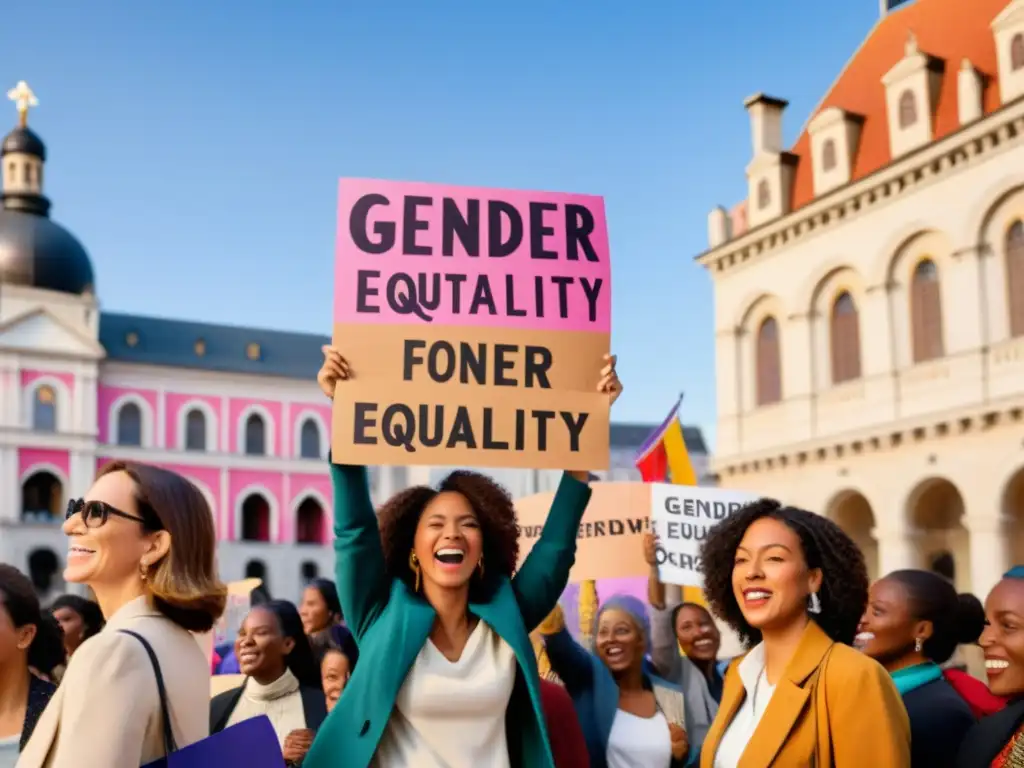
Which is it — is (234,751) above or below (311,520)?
below

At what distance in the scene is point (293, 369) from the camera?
186 feet

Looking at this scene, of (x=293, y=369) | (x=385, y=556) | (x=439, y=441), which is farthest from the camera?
(x=293, y=369)

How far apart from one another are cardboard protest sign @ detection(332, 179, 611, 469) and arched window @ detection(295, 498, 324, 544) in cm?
5188

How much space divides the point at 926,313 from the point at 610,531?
1585 centimetres

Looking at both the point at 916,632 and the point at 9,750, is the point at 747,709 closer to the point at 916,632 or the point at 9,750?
the point at 916,632

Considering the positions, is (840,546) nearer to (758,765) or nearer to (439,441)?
(758,765)

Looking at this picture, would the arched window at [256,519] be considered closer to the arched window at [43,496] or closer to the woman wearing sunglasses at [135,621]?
the arched window at [43,496]

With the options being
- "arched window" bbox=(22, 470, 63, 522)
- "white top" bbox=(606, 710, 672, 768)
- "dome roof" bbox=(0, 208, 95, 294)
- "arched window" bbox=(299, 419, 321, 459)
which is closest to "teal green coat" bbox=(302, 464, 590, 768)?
"white top" bbox=(606, 710, 672, 768)

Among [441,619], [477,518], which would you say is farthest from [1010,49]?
[441,619]

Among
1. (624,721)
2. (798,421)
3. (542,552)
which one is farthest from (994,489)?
(542,552)

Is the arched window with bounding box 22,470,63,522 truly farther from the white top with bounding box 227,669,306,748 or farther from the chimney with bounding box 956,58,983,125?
the white top with bounding box 227,669,306,748

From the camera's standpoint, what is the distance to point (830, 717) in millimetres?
3240

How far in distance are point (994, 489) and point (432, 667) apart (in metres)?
18.6

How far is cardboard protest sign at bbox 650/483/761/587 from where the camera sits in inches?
343
